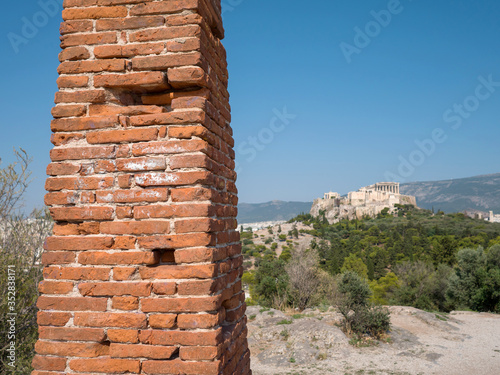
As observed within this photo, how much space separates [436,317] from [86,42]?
15.6 m

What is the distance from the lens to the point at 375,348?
10.2 m

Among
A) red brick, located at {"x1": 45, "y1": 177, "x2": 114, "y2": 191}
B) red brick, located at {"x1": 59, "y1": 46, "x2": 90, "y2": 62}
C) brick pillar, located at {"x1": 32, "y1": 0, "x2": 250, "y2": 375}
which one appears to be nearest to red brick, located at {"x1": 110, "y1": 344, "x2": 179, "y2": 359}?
brick pillar, located at {"x1": 32, "y1": 0, "x2": 250, "y2": 375}

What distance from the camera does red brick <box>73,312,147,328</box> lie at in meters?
1.82

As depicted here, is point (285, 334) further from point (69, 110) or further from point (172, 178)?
point (69, 110)

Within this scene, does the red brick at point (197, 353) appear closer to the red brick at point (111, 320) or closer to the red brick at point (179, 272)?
the red brick at point (111, 320)

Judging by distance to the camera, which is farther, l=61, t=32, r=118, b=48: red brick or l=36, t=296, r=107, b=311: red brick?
l=61, t=32, r=118, b=48: red brick

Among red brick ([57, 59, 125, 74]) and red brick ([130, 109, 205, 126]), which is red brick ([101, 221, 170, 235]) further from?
red brick ([57, 59, 125, 74])

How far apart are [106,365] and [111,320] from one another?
253 millimetres

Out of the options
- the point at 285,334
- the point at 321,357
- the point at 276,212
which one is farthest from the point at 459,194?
the point at 321,357

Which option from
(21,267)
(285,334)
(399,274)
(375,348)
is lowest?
(399,274)

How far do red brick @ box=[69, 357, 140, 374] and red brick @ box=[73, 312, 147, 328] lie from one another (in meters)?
0.19

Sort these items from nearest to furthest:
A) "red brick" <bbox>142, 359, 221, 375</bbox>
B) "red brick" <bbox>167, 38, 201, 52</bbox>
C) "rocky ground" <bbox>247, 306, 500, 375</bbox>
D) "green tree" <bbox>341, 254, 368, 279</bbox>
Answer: "red brick" <bbox>142, 359, 221, 375</bbox>, "red brick" <bbox>167, 38, 201, 52</bbox>, "rocky ground" <bbox>247, 306, 500, 375</bbox>, "green tree" <bbox>341, 254, 368, 279</bbox>

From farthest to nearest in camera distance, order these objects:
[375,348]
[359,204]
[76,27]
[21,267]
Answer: [359,204] < [375,348] < [21,267] < [76,27]

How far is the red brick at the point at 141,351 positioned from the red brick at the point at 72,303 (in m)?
0.24
